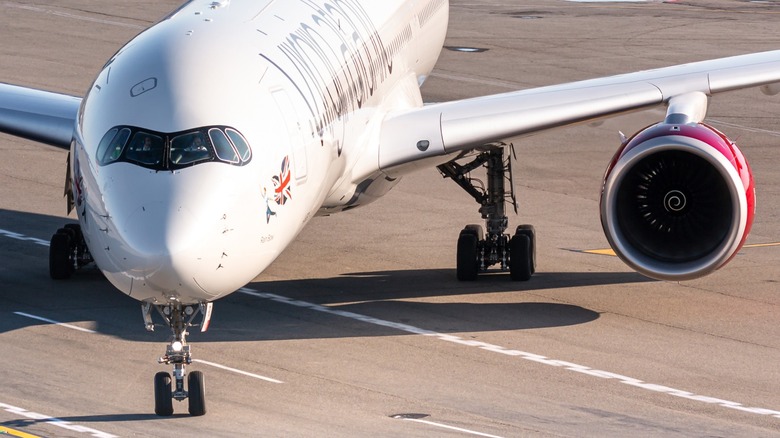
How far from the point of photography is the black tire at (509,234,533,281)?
22875 millimetres

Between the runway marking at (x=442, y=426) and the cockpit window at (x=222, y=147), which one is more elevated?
the cockpit window at (x=222, y=147)

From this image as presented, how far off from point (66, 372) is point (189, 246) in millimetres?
4458

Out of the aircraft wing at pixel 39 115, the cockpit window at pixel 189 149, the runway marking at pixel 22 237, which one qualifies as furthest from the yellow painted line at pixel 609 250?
the cockpit window at pixel 189 149

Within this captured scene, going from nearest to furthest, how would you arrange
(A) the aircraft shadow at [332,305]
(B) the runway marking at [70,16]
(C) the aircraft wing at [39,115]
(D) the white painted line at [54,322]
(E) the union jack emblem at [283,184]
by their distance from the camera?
(E) the union jack emblem at [283,184] < (D) the white painted line at [54,322] < (A) the aircraft shadow at [332,305] < (C) the aircraft wing at [39,115] < (B) the runway marking at [70,16]

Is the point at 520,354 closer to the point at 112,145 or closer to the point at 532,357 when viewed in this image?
the point at 532,357

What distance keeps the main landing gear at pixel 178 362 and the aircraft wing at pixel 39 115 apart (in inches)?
240

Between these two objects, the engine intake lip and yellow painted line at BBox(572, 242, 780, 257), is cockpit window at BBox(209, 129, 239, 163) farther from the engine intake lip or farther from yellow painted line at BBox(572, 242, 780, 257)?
yellow painted line at BBox(572, 242, 780, 257)

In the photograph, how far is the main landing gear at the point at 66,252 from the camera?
897 inches

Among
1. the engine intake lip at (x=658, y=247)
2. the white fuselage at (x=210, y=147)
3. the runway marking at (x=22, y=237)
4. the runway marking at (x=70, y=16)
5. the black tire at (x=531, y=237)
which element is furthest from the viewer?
the runway marking at (x=70, y=16)

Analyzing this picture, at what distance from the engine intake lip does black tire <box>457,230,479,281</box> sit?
358cm

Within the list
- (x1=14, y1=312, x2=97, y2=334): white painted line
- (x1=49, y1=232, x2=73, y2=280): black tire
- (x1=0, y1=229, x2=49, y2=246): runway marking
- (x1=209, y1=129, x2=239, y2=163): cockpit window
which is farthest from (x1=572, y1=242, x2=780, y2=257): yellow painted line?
(x1=209, y1=129, x2=239, y2=163): cockpit window

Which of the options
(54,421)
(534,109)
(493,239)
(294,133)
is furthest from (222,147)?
(493,239)

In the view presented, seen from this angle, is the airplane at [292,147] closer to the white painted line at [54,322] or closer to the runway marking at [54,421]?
the runway marking at [54,421]

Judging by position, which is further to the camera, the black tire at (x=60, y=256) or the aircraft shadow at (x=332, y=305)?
the black tire at (x=60, y=256)
